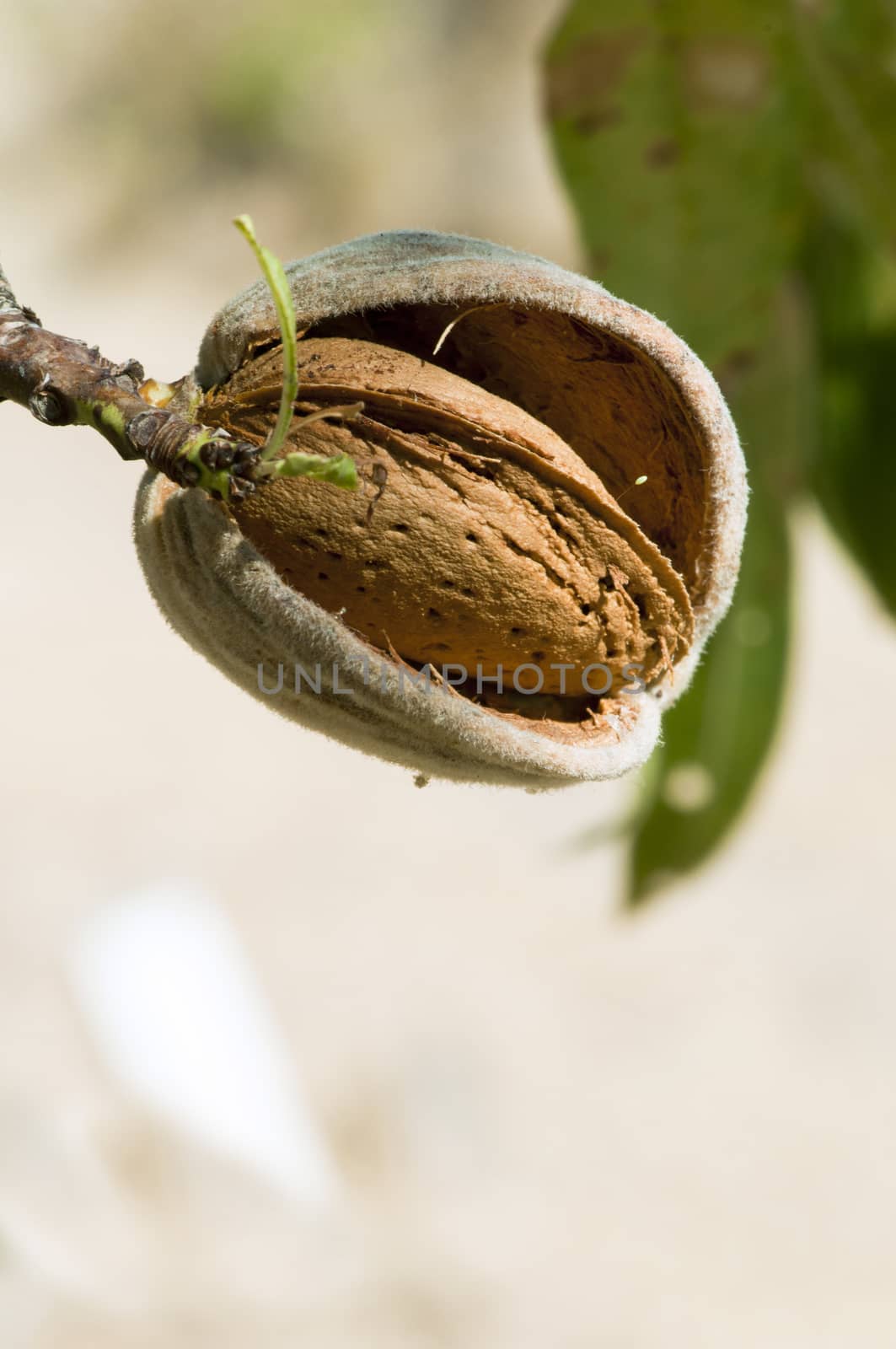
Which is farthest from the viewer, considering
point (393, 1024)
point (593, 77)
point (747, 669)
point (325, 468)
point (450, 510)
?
point (393, 1024)

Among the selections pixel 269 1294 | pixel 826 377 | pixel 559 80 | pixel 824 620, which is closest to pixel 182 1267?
pixel 269 1294

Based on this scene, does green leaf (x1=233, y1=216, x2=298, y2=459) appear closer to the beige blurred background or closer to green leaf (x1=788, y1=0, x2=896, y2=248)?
the beige blurred background

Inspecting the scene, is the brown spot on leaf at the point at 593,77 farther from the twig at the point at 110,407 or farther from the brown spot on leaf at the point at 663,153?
the twig at the point at 110,407

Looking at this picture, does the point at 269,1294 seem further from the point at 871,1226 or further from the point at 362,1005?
the point at 871,1226

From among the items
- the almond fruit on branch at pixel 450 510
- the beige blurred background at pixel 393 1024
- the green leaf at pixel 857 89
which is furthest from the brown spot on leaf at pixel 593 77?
the almond fruit on branch at pixel 450 510

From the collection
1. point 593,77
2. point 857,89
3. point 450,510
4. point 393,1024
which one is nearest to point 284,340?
point 450,510

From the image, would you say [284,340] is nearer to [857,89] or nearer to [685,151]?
[685,151]
